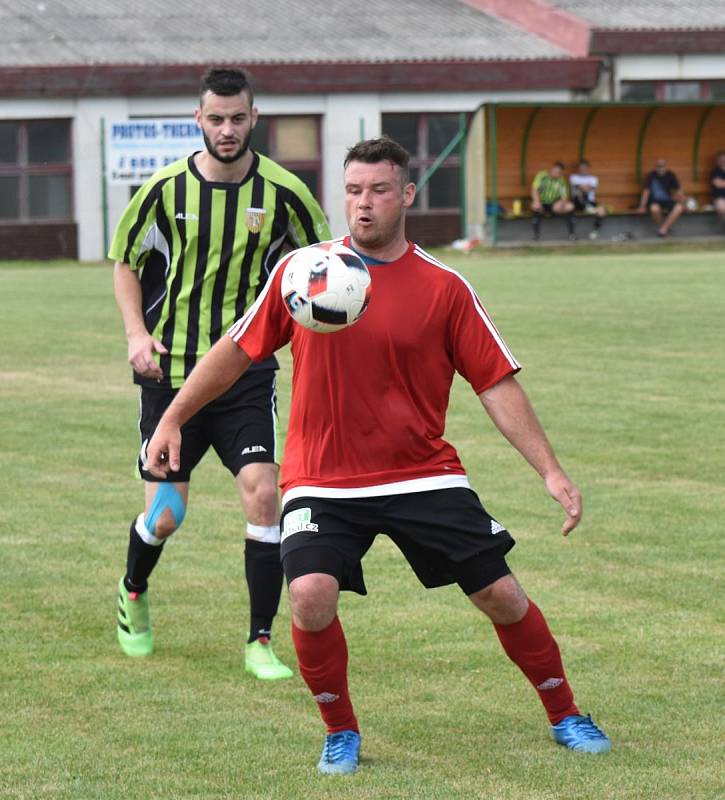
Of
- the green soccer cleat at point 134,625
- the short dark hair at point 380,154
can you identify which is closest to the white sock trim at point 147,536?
the green soccer cleat at point 134,625

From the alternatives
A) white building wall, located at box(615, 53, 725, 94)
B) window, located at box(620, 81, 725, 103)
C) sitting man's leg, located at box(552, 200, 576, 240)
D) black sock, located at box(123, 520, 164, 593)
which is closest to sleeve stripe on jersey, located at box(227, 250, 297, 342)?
black sock, located at box(123, 520, 164, 593)

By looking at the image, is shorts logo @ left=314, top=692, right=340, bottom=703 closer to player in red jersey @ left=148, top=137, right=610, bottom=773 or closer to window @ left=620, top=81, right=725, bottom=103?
player in red jersey @ left=148, top=137, right=610, bottom=773

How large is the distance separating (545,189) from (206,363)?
32.1 m

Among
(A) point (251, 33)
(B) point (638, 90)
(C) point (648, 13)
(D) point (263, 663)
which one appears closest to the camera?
(D) point (263, 663)

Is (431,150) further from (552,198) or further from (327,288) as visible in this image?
(327,288)

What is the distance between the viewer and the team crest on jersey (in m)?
6.77

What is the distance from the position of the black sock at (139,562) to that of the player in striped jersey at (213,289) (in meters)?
0.01

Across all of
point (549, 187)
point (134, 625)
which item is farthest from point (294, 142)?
point (134, 625)

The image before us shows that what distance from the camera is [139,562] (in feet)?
23.0

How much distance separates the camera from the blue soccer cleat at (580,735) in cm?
531

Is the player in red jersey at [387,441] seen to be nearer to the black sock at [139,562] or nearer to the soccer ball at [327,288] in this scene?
the soccer ball at [327,288]

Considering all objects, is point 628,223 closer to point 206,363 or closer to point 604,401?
point 604,401

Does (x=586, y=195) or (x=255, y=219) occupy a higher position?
(x=255, y=219)

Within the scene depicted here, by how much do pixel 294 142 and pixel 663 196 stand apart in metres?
8.48
